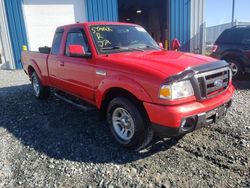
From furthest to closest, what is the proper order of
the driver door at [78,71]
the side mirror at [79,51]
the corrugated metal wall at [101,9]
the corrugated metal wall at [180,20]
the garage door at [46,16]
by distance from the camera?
the corrugated metal wall at [180,20]
the corrugated metal wall at [101,9]
the garage door at [46,16]
the driver door at [78,71]
the side mirror at [79,51]

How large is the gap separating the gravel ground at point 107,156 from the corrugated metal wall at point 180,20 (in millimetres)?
10094

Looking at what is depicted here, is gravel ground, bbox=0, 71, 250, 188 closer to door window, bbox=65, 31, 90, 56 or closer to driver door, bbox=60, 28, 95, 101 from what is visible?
driver door, bbox=60, 28, 95, 101

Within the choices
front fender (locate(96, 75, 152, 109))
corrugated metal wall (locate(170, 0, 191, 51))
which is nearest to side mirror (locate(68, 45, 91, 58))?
front fender (locate(96, 75, 152, 109))

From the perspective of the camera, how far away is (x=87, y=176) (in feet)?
10.0

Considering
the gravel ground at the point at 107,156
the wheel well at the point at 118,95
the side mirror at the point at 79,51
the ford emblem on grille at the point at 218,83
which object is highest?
the side mirror at the point at 79,51

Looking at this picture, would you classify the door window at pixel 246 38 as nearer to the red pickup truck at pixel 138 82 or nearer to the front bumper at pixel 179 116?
the red pickup truck at pixel 138 82

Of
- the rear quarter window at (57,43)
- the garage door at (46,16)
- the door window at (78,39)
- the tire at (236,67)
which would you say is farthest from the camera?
the garage door at (46,16)

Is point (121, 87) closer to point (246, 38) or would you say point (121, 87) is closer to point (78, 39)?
point (78, 39)

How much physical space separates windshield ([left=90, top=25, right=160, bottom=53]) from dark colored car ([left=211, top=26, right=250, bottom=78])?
163 inches

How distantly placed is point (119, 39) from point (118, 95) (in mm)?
1211

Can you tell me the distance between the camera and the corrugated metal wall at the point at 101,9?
1251 centimetres

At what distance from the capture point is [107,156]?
351 centimetres

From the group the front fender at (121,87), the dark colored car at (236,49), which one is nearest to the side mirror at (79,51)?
the front fender at (121,87)

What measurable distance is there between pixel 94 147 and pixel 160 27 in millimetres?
17383
